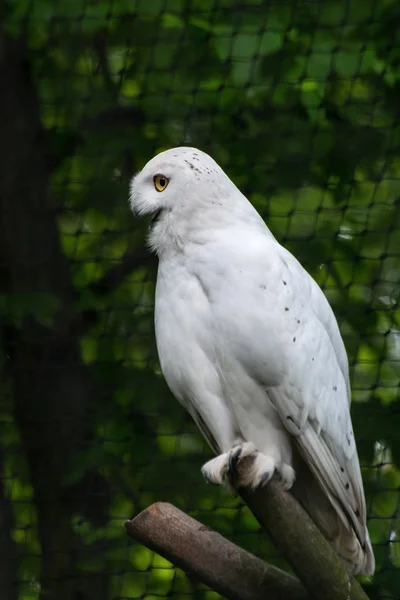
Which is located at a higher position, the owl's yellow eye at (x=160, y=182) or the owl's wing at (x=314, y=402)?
the owl's yellow eye at (x=160, y=182)

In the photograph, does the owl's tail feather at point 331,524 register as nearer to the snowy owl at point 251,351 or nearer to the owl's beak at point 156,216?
the snowy owl at point 251,351


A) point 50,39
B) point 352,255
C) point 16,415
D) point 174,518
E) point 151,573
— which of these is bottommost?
point 151,573

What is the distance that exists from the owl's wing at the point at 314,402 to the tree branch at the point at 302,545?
0.43 ft

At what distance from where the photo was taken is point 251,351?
1.93 meters

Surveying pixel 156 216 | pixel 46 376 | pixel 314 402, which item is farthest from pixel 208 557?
pixel 46 376

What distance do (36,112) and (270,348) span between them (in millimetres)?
1848

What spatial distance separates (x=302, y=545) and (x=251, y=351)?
1.14ft

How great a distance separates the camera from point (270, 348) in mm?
1938

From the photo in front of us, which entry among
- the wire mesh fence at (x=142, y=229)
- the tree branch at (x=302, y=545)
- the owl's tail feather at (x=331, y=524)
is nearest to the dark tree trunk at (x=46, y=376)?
the wire mesh fence at (x=142, y=229)

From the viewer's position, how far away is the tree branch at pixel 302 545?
1.85m

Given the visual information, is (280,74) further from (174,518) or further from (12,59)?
(174,518)

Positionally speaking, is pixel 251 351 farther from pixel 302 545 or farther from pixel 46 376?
pixel 46 376

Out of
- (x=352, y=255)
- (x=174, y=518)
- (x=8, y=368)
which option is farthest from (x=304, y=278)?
(x=8, y=368)

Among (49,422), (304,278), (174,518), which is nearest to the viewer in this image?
(174,518)
